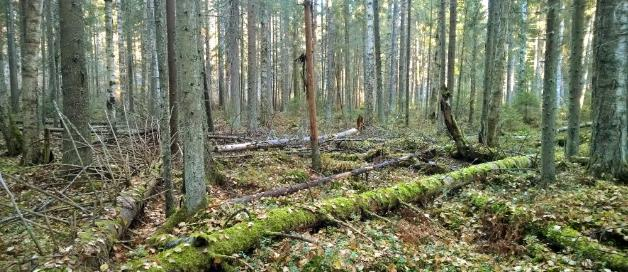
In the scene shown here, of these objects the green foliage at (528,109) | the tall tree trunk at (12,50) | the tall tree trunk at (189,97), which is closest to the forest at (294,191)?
the tall tree trunk at (189,97)

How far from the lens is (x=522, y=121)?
19.4m

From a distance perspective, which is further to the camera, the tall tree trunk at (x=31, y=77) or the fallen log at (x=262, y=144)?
the fallen log at (x=262, y=144)

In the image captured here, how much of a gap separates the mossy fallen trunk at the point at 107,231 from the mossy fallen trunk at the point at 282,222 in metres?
0.41

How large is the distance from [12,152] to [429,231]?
9.67 m

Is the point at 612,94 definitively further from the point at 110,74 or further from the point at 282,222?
the point at 110,74

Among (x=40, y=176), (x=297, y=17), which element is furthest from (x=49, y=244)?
(x=297, y=17)

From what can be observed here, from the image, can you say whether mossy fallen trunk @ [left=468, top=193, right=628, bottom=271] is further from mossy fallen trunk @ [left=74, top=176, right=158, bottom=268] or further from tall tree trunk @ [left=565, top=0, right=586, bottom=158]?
mossy fallen trunk @ [left=74, top=176, right=158, bottom=268]

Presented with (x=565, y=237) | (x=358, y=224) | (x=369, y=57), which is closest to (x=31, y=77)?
(x=358, y=224)

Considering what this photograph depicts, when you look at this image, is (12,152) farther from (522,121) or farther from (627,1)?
(522,121)

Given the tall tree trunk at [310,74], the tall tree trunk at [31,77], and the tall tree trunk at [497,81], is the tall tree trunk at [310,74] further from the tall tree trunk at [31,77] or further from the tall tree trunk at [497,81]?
the tall tree trunk at [497,81]

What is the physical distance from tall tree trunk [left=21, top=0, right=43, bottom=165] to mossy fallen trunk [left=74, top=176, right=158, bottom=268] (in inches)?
131

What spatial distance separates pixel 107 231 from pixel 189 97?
1.92 metres

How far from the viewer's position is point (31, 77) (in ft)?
28.1

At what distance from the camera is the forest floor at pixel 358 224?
4836mm
